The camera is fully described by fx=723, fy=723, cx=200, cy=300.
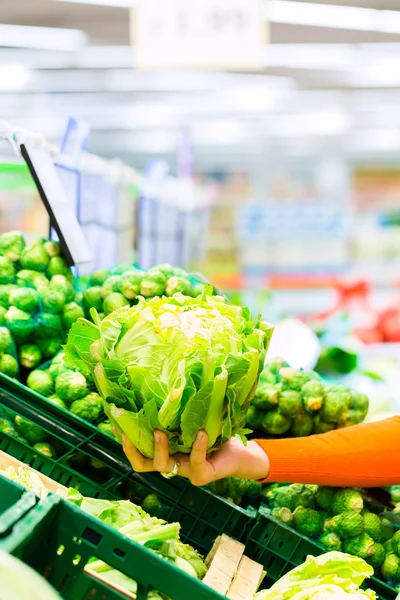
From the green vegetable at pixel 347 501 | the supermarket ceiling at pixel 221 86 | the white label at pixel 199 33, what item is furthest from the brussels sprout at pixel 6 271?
the supermarket ceiling at pixel 221 86

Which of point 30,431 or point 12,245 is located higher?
point 12,245

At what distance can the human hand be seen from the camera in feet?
→ 5.14

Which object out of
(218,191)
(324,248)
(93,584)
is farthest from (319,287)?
(93,584)

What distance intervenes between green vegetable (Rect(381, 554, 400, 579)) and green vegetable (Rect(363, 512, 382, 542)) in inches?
2.4

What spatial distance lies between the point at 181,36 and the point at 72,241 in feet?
8.18

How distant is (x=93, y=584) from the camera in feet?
4.05

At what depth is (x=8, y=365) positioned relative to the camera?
2104 mm

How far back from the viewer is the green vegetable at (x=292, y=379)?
7.22 feet

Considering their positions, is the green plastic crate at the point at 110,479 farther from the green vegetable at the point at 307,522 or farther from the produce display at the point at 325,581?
the produce display at the point at 325,581

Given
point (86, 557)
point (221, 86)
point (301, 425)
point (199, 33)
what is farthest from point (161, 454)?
point (221, 86)

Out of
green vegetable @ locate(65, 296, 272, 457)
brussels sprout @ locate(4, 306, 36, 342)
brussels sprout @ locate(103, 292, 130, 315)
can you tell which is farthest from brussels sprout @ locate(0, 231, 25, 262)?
green vegetable @ locate(65, 296, 272, 457)

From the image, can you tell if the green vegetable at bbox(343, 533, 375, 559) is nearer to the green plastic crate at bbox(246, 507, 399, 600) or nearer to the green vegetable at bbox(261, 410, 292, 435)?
the green plastic crate at bbox(246, 507, 399, 600)

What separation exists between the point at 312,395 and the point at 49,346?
32.6 inches

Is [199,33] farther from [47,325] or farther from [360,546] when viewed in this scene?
[360,546]
